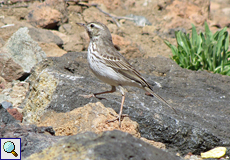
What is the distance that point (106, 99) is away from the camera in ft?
18.3

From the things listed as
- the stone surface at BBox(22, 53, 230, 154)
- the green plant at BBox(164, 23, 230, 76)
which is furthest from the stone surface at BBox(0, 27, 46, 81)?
the green plant at BBox(164, 23, 230, 76)

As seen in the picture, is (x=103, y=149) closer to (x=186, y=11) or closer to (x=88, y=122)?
(x=88, y=122)

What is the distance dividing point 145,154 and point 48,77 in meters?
3.21

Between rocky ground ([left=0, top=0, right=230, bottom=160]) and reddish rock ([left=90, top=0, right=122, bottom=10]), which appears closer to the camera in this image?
rocky ground ([left=0, top=0, right=230, bottom=160])

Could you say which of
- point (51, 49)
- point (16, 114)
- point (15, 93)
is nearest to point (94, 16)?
point (51, 49)

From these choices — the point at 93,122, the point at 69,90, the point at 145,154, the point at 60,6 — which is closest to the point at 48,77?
the point at 69,90

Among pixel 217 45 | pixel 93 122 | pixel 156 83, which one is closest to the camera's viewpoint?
pixel 93 122

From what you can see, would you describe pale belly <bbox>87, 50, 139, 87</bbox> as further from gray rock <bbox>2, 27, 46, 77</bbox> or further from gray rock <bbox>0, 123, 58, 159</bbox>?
gray rock <bbox>2, 27, 46, 77</bbox>

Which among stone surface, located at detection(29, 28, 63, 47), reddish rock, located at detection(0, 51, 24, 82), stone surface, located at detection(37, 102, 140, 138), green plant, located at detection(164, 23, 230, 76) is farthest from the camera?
green plant, located at detection(164, 23, 230, 76)

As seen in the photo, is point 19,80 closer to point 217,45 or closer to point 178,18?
point 217,45

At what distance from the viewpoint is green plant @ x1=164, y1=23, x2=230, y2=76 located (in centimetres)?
872

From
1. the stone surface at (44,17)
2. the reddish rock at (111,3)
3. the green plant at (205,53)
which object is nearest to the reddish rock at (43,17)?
the stone surface at (44,17)

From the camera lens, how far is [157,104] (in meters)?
5.86

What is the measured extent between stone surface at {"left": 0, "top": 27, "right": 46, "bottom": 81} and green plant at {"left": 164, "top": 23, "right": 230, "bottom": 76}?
425 centimetres
